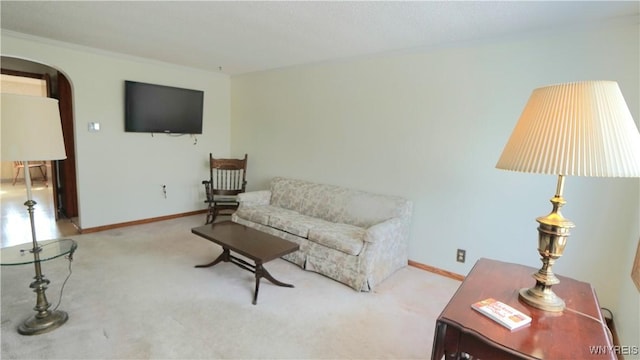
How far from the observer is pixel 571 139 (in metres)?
1.07

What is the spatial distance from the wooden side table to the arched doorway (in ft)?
15.6

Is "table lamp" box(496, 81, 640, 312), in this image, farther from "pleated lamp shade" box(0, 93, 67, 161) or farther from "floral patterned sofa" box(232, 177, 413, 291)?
"pleated lamp shade" box(0, 93, 67, 161)

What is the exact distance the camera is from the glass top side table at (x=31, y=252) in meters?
2.07

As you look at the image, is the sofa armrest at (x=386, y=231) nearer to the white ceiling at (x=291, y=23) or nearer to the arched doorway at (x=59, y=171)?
the white ceiling at (x=291, y=23)

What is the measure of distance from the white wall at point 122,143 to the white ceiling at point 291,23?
299mm

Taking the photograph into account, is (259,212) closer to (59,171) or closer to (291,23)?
(291,23)

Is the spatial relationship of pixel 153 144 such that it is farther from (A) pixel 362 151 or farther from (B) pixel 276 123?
(A) pixel 362 151

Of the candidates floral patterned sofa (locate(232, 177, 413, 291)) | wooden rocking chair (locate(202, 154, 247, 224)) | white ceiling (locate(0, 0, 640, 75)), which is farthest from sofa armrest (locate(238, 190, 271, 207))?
white ceiling (locate(0, 0, 640, 75))

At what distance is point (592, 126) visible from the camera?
3.48 feet

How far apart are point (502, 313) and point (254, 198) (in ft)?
11.0

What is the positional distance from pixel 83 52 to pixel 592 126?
16.0ft

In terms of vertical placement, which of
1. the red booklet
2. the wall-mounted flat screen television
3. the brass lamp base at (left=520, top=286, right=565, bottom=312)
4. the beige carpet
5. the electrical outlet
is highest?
the wall-mounted flat screen television

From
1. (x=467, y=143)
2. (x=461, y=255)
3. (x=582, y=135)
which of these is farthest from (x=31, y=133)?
(x=461, y=255)

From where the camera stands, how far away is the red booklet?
111 cm
